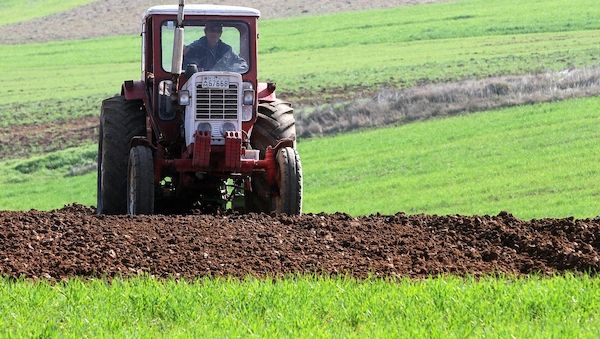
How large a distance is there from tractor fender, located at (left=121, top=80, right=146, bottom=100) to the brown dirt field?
44.9 m

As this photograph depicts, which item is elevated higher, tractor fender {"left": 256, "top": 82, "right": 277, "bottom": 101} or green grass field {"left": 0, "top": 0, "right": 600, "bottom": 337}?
tractor fender {"left": 256, "top": 82, "right": 277, "bottom": 101}

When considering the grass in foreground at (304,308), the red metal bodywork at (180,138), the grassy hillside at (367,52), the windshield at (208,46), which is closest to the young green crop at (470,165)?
the red metal bodywork at (180,138)

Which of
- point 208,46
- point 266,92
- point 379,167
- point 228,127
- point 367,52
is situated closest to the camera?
point 228,127

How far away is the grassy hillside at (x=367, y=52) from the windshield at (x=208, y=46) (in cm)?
2324

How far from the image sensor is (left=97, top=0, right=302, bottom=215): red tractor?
1306 cm

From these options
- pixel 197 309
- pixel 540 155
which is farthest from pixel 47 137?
pixel 197 309

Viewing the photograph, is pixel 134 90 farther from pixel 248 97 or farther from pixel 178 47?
pixel 178 47

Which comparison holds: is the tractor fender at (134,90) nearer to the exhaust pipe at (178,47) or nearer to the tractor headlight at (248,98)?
the exhaust pipe at (178,47)

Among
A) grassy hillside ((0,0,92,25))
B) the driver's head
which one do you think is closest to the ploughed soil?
the driver's head

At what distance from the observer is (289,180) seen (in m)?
13.0

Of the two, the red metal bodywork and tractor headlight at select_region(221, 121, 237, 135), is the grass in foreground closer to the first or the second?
the red metal bodywork

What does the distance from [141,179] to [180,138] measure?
120cm

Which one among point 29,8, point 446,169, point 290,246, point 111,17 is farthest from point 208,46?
point 29,8

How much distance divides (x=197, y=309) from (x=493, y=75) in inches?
1149
